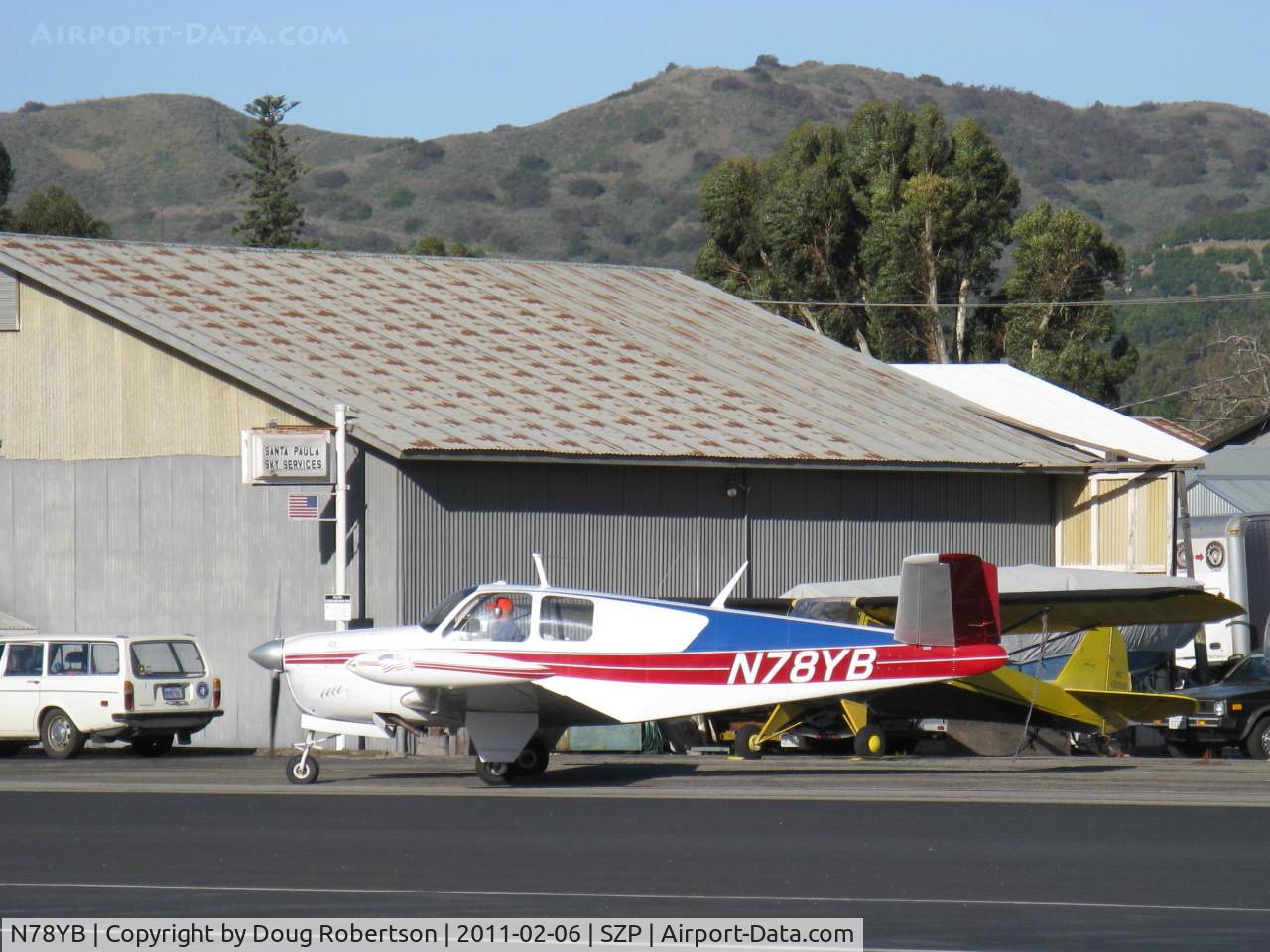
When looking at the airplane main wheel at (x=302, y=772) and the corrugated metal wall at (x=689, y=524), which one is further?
the corrugated metal wall at (x=689, y=524)

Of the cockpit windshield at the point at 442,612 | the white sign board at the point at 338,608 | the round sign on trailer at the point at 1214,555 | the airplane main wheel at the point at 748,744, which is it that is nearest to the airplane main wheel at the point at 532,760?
the cockpit windshield at the point at 442,612

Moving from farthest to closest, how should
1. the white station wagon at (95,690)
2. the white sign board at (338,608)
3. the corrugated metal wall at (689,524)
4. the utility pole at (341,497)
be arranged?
the corrugated metal wall at (689,524), the utility pole at (341,497), the white sign board at (338,608), the white station wagon at (95,690)

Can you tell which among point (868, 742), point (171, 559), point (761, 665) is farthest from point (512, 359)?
point (761, 665)

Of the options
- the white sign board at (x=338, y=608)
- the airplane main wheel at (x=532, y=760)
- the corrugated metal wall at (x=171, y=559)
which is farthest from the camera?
the corrugated metal wall at (x=171, y=559)

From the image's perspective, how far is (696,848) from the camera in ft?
48.4

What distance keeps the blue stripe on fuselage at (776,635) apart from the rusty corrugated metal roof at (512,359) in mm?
8138

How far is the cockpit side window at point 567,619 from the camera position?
21094 millimetres

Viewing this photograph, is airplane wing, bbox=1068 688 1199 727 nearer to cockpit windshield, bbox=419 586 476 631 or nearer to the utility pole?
cockpit windshield, bbox=419 586 476 631

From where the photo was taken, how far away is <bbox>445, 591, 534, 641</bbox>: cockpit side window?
21.0 meters

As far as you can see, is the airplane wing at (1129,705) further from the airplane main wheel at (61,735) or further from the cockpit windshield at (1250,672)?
the airplane main wheel at (61,735)

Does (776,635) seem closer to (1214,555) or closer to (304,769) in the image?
(304,769)

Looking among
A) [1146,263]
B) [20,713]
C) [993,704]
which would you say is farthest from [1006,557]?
[1146,263]

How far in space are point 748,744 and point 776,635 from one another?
15.7ft

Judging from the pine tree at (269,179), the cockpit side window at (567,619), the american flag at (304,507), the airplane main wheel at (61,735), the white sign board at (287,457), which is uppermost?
the pine tree at (269,179)
